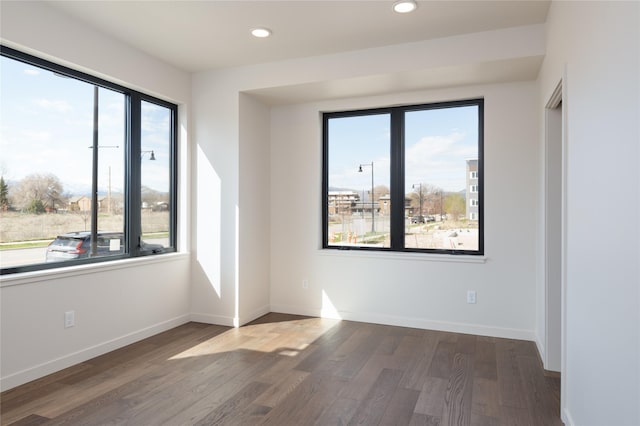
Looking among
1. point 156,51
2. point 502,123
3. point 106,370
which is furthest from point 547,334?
point 156,51

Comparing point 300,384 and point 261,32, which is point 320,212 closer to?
point 261,32

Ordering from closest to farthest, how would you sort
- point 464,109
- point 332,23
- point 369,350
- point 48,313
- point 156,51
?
point 48,313 → point 332,23 → point 369,350 → point 156,51 → point 464,109

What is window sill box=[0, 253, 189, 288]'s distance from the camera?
2.81 meters

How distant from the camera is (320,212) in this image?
4758 mm

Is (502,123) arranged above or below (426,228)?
above

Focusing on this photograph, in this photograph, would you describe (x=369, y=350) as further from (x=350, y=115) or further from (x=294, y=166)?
(x=350, y=115)

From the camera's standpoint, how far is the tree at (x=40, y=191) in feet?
9.81

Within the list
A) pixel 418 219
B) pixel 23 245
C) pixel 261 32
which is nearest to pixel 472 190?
pixel 418 219

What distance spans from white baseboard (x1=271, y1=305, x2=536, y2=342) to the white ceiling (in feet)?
8.78

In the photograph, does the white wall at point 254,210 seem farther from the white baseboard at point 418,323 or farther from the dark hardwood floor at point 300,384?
the dark hardwood floor at point 300,384

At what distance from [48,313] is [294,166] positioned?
9.06ft

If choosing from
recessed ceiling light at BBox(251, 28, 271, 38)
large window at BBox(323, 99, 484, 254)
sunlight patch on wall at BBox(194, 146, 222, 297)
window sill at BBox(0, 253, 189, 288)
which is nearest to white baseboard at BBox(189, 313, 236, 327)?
sunlight patch on wall at BBox(194, 146, 222, 297)

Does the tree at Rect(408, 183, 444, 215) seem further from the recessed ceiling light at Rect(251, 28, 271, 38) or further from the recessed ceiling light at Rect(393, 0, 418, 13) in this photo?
the recessed ceiling light at Rect(251, 28, 271, 38)

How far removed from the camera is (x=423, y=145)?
4.36 m
